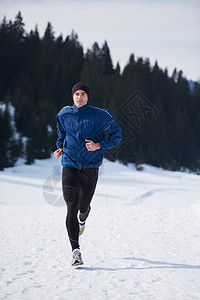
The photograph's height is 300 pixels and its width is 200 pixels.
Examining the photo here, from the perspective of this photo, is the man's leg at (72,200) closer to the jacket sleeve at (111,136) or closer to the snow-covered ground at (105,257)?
the snow-covered ground at (105,257)

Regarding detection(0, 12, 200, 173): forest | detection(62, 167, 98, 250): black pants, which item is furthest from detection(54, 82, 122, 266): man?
detection(0, 12, 200, 173): forest

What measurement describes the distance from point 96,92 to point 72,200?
130ft

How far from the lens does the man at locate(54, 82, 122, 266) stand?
12.7 ft

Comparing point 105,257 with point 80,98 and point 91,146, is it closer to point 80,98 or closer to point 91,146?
point 91,146

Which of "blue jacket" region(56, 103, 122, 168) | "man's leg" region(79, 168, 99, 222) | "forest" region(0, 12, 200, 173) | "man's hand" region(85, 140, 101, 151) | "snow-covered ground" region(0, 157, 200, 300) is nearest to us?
"snow-covered ground" region(0, 157, 200, 300)

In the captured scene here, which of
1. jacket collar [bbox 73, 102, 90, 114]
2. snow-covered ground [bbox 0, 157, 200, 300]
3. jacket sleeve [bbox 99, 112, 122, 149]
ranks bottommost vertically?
snow-covered ground [bbox 0, 157, 200, 300]

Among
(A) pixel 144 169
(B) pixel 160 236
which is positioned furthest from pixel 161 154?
(B) pixel 160 236

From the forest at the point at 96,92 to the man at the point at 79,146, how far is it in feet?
80.6

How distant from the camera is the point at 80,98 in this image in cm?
400

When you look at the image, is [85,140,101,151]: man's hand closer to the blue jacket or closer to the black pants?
the blue jacket

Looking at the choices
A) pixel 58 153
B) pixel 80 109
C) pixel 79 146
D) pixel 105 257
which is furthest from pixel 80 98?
pixel 105 257

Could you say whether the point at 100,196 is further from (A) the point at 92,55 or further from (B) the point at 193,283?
(A) the point at 92,55

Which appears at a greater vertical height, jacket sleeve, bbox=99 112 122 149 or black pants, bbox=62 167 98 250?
jacket sleeve, bbox=99 112 122 149

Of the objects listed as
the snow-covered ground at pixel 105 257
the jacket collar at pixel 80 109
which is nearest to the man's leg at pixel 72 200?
the snow-covered ground at pixel 105 257
